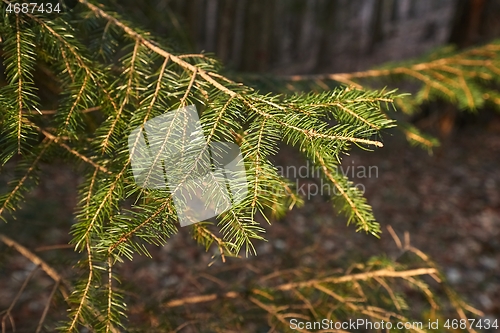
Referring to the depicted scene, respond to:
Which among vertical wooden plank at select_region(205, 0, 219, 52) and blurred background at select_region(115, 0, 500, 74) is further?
vertical wooden plank at select_region(205, 0, 219, 52)

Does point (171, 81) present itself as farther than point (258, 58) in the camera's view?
No

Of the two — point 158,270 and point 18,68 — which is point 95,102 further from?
point 158,270

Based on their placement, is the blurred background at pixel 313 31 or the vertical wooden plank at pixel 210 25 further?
the vertical wooden plank at pixel 210 25

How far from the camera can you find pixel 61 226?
3.91 meters

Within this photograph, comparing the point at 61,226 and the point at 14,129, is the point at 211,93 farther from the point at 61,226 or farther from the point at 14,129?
the point at 61,226

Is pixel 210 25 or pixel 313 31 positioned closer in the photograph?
pixel 210 25

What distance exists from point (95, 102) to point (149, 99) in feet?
0.50

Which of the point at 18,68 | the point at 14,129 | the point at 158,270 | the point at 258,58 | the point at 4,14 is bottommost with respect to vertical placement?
the point at 158,270

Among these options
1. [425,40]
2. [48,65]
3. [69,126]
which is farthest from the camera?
[425,40]

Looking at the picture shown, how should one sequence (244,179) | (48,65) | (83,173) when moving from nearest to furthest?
1. (244,179)
2. (83,173)
3. (48,65)

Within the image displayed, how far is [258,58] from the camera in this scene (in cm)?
794

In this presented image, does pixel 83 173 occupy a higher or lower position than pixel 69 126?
lower

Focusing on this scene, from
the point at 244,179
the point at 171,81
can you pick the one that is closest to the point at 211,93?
the point at 171,81

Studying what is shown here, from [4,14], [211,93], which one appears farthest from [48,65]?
[211,93]
